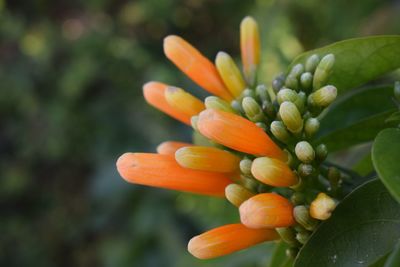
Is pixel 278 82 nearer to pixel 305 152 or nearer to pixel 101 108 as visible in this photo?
pixel 305 152

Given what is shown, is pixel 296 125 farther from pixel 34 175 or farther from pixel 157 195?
pixel 34 175

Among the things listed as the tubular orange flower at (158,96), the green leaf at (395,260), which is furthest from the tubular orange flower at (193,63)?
the green leaf at (395,260)

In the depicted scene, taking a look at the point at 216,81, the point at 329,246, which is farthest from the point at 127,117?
the point at 329,246

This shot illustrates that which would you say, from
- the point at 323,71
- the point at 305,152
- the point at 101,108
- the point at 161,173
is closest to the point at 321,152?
the point at 305,152

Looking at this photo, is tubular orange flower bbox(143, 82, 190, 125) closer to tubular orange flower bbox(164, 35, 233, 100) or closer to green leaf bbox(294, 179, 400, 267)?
tubular orange flower bbox(164, 35, 233, 100)

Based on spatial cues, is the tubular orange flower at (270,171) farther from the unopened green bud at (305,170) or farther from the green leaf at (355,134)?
the green leaf at (355,134)

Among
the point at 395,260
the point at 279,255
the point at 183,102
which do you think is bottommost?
the point at 279,255
